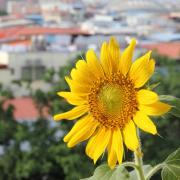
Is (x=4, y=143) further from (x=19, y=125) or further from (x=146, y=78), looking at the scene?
(x=146, y=78)

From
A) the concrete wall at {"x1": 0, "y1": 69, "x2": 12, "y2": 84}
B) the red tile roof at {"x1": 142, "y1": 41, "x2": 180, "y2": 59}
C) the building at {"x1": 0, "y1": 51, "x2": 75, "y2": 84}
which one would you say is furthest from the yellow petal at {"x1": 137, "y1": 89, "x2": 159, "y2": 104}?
→ the red tile roof at {"x1": 142, "y1": 41, "x2": 180, "y2": 59}

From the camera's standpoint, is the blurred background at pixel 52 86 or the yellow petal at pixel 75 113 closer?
the yellow petal at pixel 75 113

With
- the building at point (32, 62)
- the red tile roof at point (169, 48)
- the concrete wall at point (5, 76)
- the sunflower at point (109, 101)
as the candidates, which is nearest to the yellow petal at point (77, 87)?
the sunflower at point (109, 101)

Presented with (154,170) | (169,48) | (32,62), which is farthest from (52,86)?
(169,48)

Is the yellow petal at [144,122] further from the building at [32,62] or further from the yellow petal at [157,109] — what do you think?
the building at [32,62]

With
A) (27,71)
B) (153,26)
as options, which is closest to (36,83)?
(27,71)

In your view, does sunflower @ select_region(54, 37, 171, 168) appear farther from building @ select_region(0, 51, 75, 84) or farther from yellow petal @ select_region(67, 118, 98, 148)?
building @ select_region(0, 51, 75, 84)
